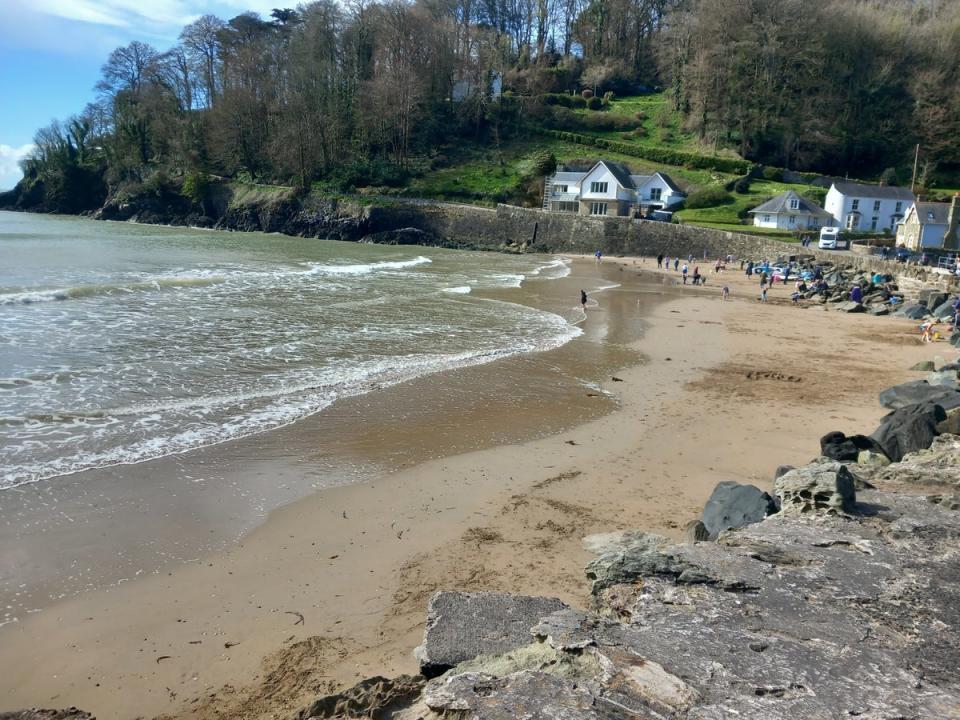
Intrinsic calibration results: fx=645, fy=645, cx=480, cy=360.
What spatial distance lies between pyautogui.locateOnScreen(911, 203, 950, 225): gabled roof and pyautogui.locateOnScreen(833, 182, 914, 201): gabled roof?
24.8ft

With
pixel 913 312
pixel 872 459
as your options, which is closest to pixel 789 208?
pixel 913 312

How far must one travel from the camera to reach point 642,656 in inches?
171

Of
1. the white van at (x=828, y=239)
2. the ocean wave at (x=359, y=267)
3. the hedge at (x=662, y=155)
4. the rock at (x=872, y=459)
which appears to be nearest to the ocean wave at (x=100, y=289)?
the ocean wave at (x=359, y=267)

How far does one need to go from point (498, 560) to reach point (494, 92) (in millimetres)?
76640

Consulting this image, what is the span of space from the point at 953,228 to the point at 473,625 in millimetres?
47794

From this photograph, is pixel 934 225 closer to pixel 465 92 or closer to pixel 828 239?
pixel 828 239

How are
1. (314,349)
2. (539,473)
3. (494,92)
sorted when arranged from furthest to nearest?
(494,92)
(314,349)
(539,473)

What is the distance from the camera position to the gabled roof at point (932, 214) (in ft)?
133

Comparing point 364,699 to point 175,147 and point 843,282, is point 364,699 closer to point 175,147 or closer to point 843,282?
point 843,282

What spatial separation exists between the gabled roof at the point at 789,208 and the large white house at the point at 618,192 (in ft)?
28.5

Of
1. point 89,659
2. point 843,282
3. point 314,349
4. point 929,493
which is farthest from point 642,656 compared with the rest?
point 843,282

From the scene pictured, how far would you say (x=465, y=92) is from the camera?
241 ft

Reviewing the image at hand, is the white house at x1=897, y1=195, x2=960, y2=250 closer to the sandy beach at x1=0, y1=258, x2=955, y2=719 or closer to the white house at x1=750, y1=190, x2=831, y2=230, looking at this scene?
the white house at x1=750, y1=190, x2=831, y2=230

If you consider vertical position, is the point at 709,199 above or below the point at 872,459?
above
